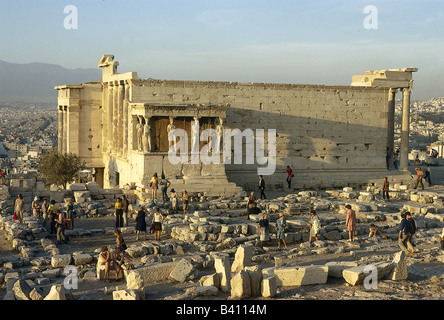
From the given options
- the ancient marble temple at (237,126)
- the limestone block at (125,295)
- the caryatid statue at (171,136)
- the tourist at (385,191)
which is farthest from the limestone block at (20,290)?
the tourist at (385,191)

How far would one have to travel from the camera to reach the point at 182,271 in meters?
13.0

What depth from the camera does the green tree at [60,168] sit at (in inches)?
1177

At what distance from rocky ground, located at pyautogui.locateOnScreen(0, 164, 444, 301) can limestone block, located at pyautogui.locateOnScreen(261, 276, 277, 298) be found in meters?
0.10

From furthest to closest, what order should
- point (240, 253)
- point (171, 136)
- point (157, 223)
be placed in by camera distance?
1. point (171, 136)
2. point (157, 223)
3. point (240, 253)

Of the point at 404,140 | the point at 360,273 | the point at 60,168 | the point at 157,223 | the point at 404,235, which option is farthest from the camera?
the point at 404,140

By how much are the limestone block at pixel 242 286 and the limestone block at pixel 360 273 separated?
2.04 m

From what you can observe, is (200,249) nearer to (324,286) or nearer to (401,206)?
(324,286)

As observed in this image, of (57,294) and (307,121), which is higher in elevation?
(307,121)

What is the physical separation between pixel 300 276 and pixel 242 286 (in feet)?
4.74

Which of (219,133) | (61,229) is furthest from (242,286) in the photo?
(219,133)

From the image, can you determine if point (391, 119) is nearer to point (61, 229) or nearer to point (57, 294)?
point (61, 229)

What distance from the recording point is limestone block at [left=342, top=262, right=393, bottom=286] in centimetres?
1208

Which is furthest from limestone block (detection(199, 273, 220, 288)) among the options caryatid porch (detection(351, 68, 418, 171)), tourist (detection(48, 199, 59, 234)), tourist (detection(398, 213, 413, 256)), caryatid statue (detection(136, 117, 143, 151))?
caryatid porch (detection(351, 68, 418, 171))
